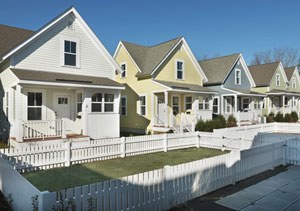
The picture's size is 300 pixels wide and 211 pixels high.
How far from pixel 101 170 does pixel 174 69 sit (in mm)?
14749

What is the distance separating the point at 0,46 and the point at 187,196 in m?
15.9

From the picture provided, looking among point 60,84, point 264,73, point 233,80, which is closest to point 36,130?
point 60,84

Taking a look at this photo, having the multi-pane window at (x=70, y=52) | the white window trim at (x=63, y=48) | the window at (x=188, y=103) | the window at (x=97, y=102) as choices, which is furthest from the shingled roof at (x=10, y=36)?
the window at (x=188, y=103)

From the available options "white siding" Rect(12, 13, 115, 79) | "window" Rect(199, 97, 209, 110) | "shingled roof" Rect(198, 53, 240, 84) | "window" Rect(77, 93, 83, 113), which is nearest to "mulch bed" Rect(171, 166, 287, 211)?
"window" Rect(77, 93, 83, 113)

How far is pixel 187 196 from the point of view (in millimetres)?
5902

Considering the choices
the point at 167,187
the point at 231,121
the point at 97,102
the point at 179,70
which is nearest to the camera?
the point at 167,187

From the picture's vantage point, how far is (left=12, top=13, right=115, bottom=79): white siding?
13.6 m

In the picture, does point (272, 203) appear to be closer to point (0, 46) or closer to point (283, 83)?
point (0, 46)

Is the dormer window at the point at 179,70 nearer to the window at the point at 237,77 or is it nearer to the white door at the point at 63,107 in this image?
the window at the point at 237,77

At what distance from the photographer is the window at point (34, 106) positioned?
13.4 metres

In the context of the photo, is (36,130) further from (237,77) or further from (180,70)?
(237,77)

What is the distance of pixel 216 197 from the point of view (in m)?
6.17

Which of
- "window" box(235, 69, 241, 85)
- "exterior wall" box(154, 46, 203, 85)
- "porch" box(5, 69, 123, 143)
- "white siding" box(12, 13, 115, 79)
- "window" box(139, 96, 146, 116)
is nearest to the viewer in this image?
"porch" box(5, 69, 123, 143)

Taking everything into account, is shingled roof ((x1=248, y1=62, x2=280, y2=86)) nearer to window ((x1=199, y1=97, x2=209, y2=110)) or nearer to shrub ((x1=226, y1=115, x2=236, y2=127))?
shrub ((x1=226, y1=115, x2=236, y2=127))
